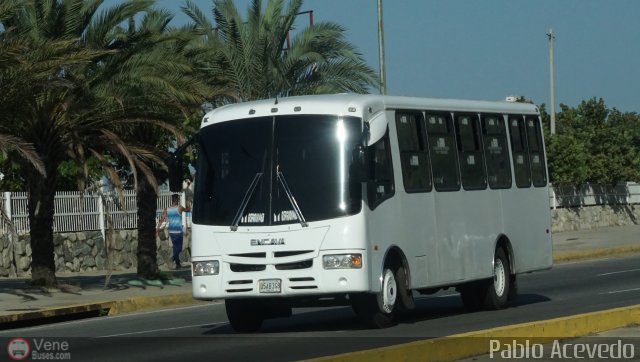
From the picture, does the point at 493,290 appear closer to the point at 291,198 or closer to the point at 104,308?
the point at 291,198

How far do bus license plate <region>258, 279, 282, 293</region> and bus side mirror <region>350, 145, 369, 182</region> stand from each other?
1583 millimetres

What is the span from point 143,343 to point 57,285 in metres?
10.3

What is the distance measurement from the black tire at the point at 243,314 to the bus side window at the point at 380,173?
2.10m

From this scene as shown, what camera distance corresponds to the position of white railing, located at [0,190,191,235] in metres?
31.7

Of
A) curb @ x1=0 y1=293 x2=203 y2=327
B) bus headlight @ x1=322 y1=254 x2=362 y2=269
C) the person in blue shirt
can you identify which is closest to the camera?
bus headlight @ x1=322 y1=254 x2=362 y2=269

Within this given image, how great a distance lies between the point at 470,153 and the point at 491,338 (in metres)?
6.78

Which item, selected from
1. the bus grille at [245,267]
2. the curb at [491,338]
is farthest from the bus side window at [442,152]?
the curb at [491,338]

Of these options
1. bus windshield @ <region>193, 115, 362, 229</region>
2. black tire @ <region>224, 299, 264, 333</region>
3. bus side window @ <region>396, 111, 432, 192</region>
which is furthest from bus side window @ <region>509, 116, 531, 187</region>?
black tire @ <region>224, 299, 264, 333</region>

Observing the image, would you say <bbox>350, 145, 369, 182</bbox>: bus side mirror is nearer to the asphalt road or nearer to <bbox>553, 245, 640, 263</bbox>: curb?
the asphalt road

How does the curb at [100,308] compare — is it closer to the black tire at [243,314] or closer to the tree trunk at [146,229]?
the tree trunk at [146,229]

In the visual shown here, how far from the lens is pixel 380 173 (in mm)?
16625

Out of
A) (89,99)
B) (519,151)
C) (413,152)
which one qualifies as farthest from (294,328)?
(89,99)

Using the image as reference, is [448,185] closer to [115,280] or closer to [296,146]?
[296,146]

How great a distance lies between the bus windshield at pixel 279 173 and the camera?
1603 centimetres
